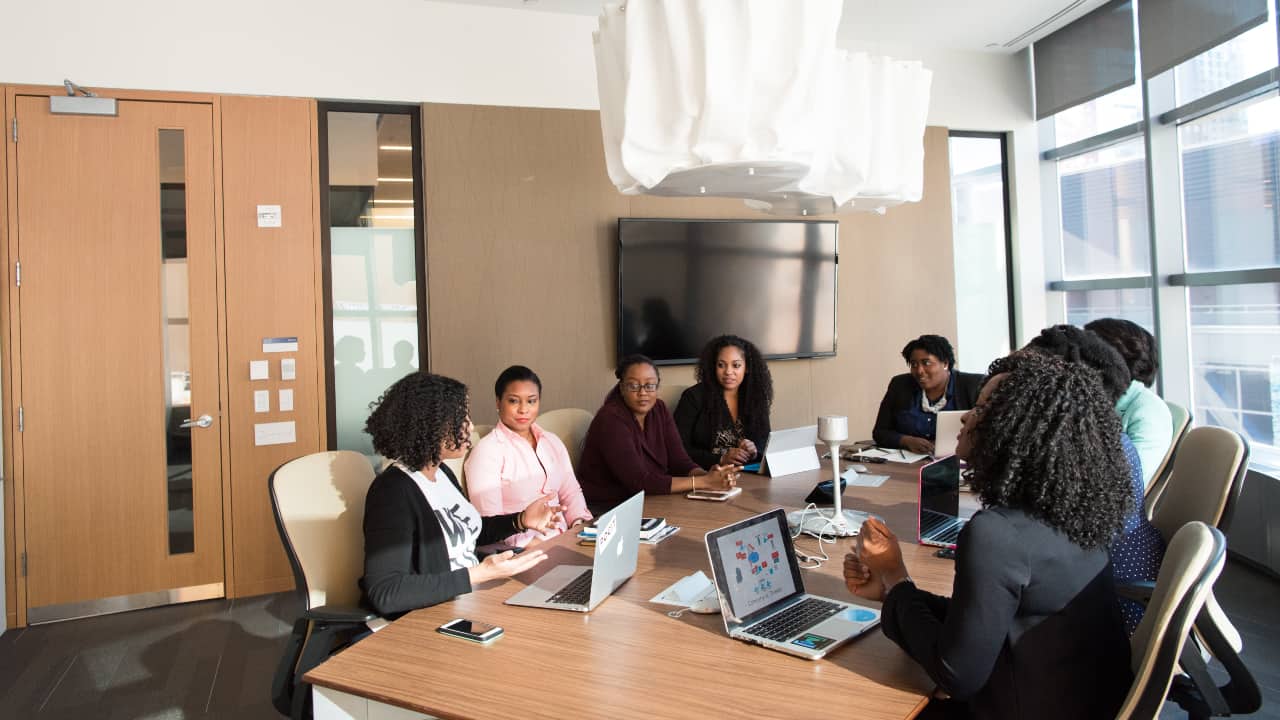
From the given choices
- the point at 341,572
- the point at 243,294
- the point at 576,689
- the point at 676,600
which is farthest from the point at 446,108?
the point at 576,689

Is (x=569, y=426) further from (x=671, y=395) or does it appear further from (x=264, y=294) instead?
(x=264, y=294)

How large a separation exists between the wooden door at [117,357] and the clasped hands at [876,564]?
3693 mm

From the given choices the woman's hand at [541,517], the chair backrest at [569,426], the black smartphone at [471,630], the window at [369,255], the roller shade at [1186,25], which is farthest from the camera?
the window at [369,255]

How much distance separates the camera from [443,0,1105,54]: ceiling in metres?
4.71

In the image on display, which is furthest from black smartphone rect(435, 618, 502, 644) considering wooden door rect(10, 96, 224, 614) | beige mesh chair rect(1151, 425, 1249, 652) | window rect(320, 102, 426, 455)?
wooden door rect(10, 96, 224, 614)

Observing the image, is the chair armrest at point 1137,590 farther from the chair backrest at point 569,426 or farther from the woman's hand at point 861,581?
the chair backrest at point 569,426

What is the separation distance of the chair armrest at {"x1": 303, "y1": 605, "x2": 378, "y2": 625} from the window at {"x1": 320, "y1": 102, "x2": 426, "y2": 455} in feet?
8.42

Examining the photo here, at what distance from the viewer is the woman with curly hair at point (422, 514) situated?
2.04m

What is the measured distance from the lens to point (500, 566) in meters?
2.12

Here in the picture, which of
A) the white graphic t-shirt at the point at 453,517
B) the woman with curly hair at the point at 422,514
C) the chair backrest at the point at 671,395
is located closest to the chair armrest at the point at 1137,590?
the woman with curly hair at the point at 422,514

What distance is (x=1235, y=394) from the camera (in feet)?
14.7

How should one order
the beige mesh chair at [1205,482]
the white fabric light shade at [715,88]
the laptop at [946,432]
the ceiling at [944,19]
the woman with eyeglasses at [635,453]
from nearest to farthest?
the white fabric light shade at [715,88], the beige mesh chair at [1205,482], the woman with eyeglasses at [635,453], the laptop at [946,432], the ceiling at [944,19]

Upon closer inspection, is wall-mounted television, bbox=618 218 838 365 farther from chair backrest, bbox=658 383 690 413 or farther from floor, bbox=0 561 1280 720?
floor, bbox=0 561 1280 720

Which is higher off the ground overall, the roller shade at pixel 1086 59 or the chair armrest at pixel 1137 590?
the roller shade at pixel 1086 59
